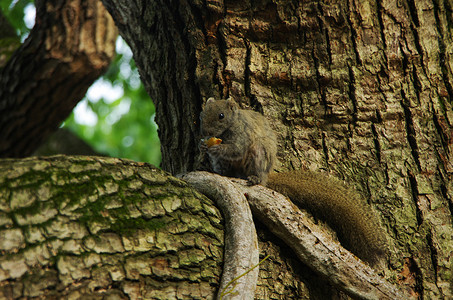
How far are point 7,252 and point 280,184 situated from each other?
110cm

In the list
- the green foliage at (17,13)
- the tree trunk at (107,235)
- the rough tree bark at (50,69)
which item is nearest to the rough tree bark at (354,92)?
the tree trunk at (107,235)

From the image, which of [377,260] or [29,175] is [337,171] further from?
[29,175]

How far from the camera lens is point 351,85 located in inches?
74.3

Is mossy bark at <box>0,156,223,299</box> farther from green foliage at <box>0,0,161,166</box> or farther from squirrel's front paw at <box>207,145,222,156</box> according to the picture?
green foliage at <box>0,0,161,166</box>

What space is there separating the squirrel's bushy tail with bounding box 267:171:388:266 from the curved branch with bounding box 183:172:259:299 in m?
0.31

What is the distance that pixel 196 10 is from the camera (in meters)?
2.02

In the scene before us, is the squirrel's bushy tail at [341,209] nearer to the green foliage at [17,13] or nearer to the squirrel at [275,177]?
the squirrel at [275,177]

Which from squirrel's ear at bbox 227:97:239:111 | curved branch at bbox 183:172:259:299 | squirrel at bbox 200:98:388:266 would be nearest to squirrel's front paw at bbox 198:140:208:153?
squirrel at bbox 200:98:388:266

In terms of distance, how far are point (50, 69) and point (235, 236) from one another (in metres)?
2.67

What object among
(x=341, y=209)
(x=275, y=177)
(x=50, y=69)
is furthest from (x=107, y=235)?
(x=50, y=69)

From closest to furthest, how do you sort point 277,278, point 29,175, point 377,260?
point 29,175 < point 277,278 < point 377,260

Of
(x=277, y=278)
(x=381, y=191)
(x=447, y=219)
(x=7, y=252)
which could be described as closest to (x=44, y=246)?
(x=7, y=252)

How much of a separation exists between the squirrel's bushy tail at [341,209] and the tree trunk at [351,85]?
→ 0.06m

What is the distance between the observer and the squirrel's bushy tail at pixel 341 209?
1669 millimetres
